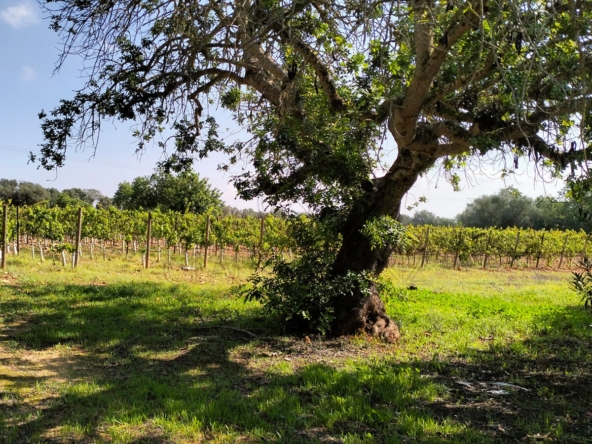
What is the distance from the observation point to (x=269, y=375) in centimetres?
481

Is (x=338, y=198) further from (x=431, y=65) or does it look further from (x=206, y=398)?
(x=206, y=398)

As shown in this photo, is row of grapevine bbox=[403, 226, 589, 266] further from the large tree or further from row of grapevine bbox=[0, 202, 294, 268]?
the large tree

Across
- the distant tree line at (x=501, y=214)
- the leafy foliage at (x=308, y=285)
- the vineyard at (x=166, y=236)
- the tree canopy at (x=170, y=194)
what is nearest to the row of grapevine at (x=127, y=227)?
the vineyard at (x=166, y=236)

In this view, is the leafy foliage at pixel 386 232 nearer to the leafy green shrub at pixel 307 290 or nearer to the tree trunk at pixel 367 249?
the tree trunk at pixel 367 249

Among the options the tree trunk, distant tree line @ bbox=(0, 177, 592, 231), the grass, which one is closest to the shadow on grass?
the grass

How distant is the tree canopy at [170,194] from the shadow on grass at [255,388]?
26668mm

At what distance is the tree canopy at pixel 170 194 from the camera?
33812 mm

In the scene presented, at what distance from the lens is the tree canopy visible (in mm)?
33812

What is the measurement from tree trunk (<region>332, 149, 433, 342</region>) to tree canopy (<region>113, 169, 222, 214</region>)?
26649mm

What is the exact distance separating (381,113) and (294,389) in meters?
3.75

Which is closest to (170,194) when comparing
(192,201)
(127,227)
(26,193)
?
(192,201)

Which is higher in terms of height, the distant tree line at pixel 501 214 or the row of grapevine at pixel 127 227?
the distant tree line at pixel 501 214

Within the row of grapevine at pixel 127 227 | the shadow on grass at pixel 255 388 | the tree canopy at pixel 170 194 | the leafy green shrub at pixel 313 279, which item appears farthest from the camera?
the tree canopy at pixel 170 194

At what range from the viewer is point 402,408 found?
12.8 ft
